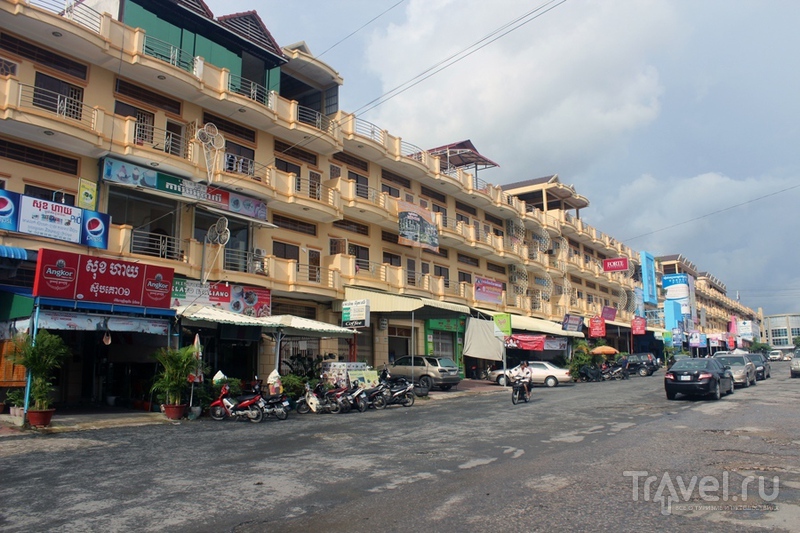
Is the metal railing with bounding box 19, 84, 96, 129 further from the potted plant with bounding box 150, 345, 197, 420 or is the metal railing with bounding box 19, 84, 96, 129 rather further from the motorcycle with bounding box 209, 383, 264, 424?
the motorcycle with bounding box 209, 383, 264, 424

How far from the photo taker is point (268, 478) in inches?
332

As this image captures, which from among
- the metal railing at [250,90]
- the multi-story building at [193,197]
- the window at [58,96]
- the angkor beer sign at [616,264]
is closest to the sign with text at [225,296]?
the multi-story building at [193,197]

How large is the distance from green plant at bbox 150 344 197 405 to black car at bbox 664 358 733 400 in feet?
49.6

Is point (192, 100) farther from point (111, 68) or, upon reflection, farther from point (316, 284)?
point (316, 284)

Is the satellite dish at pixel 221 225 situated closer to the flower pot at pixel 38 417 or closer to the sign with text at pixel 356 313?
the sign with text at pixel 356 313

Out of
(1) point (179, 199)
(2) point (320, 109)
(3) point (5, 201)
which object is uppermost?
(2) point (320, 109)

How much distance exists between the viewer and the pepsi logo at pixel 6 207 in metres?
16.3

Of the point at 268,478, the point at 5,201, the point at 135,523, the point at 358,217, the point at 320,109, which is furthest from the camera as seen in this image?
the point at 358,217

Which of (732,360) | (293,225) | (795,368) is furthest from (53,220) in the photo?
(795,368)

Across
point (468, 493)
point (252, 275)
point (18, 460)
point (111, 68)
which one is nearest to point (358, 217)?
point (252, 275)

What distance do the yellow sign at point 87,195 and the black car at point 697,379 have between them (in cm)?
1955

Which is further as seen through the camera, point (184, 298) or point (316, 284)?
point (316, 284)

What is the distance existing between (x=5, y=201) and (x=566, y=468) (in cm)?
1591

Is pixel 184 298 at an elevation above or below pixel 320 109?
below
